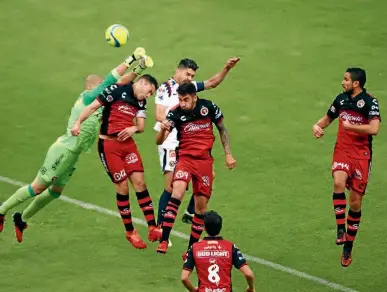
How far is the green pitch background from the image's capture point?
67.2 feet

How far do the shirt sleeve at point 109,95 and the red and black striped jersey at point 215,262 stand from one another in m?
3.99

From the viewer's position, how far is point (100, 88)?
19562 mm

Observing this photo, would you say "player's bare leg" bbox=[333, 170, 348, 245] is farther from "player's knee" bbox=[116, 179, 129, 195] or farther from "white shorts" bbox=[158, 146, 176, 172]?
"player's knee" bbox=[116, 179, 129, 195]

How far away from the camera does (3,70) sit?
1117 inches

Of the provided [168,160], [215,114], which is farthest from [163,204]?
[215,114]

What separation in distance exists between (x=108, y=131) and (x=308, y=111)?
7917 mm

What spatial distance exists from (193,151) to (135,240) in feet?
6.08

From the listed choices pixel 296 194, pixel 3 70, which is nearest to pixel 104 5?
pixel 3 70

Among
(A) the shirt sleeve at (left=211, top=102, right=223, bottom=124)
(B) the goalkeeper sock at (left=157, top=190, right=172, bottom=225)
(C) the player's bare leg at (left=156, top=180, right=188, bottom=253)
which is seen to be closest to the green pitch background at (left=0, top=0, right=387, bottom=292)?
(B) the goalkeeper sock at (left=157, top=190, right=172, bottom=225)

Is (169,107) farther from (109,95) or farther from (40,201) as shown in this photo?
(40,201)

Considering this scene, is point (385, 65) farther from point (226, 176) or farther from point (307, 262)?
point (307, 262)

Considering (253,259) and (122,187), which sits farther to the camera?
(253,259)

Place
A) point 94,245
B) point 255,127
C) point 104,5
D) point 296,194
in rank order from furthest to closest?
point 104,5
point 255,127
point 296,194
point 94,245

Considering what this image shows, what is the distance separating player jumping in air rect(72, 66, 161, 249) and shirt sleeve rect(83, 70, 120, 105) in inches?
4.6
